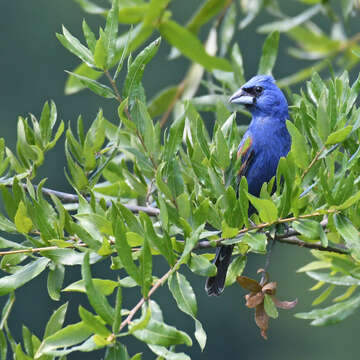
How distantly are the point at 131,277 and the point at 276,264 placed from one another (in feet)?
47.8

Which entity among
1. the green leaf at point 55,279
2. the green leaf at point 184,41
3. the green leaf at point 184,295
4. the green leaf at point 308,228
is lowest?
the green leaf at point 55,279

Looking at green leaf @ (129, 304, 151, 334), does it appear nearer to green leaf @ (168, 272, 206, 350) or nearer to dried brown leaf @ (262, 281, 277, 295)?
green leaf @ (168, 272, 206, 350)

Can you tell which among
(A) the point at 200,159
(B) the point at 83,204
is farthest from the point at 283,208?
(B) the point at 83,204

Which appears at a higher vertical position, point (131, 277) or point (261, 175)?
point (131, 277)

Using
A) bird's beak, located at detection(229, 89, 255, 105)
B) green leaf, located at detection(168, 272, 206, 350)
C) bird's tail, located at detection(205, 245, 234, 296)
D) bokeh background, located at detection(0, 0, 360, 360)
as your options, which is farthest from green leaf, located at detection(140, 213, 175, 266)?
bokeh background, located at detection(0, 0, 360, 360)

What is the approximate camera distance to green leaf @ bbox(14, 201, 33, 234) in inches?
64.9

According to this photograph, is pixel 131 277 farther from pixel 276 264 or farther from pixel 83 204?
pixel 276 264

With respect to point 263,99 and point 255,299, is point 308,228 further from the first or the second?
point 263,99

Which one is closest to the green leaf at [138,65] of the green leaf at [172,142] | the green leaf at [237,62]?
the green leaf at [172,142]

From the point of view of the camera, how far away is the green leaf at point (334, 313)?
5.20 feet

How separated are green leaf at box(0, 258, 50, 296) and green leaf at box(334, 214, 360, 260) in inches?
23.1

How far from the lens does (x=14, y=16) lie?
17219mm

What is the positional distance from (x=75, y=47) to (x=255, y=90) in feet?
3.94

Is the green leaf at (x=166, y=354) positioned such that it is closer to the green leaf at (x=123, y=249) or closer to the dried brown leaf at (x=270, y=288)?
the green leaf at (x=123, y=249)
